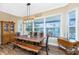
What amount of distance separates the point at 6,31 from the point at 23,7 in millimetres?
677

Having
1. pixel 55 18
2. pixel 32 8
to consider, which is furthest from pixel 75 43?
pixel 32 8

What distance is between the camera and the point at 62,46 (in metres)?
2.15

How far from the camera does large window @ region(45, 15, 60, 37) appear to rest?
2.18 meters

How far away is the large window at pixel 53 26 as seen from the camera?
218 centimetres

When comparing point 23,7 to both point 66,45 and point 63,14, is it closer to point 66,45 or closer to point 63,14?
point 63,14

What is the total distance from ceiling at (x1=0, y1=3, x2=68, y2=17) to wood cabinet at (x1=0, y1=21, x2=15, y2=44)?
263 mm

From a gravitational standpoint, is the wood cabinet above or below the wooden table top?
above

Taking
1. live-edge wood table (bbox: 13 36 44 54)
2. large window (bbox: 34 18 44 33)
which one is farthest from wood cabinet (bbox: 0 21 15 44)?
large window (bbox: 34 18 44 33)

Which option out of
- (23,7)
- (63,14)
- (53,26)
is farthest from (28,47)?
(63,14)

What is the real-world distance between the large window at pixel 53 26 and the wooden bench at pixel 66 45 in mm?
157

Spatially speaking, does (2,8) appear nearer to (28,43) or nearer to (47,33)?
(28,43)

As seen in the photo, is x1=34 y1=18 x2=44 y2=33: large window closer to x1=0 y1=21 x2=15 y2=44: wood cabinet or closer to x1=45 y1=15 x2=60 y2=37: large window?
x1=45 y1=15 x2=60 y2=37: large window
